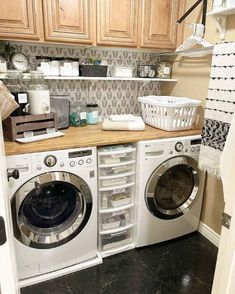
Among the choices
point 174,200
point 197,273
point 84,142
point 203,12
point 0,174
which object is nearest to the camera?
point 0,174

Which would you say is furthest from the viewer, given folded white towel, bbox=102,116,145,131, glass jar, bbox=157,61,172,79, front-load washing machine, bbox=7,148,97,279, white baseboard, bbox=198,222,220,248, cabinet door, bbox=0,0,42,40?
glass jar, bbox=157,61,172,79

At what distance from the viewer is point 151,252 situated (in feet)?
6.53

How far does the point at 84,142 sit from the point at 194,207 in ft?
3.90

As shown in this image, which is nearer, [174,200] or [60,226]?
[60,226]

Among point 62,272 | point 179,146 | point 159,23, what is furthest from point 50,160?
point 159,23

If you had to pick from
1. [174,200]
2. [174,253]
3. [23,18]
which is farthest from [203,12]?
[174,253]

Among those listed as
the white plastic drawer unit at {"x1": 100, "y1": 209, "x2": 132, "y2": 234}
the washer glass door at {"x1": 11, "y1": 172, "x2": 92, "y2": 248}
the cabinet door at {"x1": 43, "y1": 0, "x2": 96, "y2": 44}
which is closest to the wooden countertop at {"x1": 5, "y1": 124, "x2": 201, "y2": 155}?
the washer glass door at {"x1": 11, "y1": 172, "x2": 92, "y2": 248}

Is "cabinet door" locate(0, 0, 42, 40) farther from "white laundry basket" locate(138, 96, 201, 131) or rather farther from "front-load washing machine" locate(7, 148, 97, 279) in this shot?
"white laundry basket" locate(138, 96, 201, 131)

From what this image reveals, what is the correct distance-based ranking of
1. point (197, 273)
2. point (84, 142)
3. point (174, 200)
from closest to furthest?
point (84, 142)
point (197, 273)
point (174, 200)

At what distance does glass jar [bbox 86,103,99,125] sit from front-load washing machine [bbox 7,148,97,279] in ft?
2.21

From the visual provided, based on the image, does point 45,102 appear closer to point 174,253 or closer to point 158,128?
point 158,128

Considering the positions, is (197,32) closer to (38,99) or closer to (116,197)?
(38,99)

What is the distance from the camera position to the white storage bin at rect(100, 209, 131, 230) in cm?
188

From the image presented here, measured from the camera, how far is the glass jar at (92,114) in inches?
88.4
